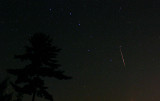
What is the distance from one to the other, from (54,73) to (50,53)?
6.03 ft

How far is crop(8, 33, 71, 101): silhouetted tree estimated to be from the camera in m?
11.7

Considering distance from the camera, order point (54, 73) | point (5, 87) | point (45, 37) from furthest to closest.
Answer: point (5, 87) < point (45, 37) < point (54, 73)

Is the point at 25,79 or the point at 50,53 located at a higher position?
the point at 50,53

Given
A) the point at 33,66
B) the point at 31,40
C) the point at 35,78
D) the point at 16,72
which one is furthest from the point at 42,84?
the point at 31,40

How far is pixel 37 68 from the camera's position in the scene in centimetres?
1202

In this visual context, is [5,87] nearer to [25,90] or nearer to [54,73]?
[25,90]

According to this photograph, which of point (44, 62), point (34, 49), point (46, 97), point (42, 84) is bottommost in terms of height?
point (46, 97)

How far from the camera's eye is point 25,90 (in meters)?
11.5

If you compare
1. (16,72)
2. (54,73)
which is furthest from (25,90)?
(54,73)

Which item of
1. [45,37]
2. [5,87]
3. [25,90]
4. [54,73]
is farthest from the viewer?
[5,87]

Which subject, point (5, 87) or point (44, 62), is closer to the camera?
point (44, 62)

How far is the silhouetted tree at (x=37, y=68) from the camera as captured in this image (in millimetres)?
11664

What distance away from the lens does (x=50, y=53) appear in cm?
1292

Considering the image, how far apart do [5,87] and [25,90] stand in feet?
17.0
